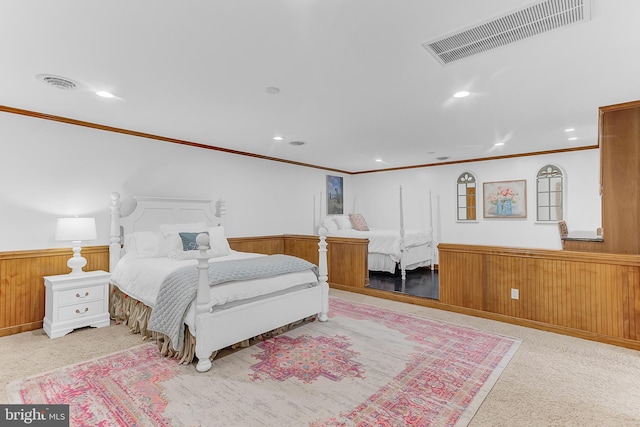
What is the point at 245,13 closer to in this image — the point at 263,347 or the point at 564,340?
the point at 263,347

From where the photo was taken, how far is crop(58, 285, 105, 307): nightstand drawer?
3.32m

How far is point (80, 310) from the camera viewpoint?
11.3 feet

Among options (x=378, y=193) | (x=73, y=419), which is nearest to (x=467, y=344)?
(x=73, y=419)

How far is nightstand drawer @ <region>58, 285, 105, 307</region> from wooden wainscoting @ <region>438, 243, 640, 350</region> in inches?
163

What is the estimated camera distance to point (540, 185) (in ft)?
19.2

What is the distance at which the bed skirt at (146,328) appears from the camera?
269 cm

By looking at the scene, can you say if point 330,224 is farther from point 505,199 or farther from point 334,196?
point 505,199

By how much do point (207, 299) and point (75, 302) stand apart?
1.92 metres

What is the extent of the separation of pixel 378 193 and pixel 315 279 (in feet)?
15.3

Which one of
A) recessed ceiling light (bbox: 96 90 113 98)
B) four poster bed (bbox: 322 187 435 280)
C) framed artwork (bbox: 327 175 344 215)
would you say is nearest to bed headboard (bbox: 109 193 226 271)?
recessed ceiling light (bbox: 96 90 113 98)

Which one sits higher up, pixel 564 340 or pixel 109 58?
pixel 109 58

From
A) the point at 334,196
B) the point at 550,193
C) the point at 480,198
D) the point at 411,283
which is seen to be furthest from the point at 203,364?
the point at 550,193

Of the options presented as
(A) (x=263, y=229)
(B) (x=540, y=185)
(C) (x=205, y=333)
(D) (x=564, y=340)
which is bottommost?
(D) (x=564, y=340)

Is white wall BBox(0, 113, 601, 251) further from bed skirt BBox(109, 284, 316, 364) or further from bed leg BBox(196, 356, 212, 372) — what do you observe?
bed leg BBox(196, 356, 212, 372)
